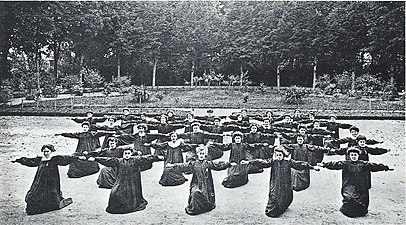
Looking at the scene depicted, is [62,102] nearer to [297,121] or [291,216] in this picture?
[297,121]

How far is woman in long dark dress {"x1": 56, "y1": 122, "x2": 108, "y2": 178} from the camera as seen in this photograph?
984cm

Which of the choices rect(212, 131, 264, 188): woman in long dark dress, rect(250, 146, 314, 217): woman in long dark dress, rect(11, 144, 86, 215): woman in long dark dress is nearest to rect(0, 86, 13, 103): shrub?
rect(11, 144, 86, 215): woman in long dark dress

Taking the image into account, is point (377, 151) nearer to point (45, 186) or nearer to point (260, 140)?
point (260, 140)

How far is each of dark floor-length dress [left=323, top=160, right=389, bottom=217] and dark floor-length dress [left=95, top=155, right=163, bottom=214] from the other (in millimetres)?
3247

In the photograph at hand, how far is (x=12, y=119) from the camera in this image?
66.8ft

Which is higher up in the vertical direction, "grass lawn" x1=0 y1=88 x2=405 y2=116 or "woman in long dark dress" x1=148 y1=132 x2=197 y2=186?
"grass lawn" x1=0 y1=88 x2=405 y2=116

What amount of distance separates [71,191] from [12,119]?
1336 centimetres

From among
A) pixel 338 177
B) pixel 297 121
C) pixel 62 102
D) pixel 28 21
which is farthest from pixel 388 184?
pixel 28 21

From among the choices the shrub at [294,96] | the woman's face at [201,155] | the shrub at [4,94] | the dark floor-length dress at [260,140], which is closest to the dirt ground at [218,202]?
the dark floor-length dress at [260,140]

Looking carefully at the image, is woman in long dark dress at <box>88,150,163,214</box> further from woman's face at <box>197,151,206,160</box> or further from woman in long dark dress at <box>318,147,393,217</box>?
woman in long dark dress at <box>318,147,393,217</box>

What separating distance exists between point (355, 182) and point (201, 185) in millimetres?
2674

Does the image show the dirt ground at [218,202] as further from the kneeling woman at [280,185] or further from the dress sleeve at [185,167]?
the dress sleeve at [185,167]

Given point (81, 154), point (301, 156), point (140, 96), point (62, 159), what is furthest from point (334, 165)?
point (140, 96)

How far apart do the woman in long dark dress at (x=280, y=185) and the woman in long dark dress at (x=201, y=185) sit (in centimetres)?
86
